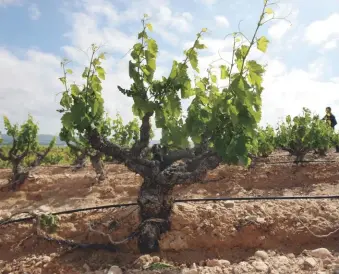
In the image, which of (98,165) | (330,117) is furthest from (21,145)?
(330,117)

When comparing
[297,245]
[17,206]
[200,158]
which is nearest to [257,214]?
[297,245]

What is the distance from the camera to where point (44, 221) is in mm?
6246

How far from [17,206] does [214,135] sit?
7.41 meters

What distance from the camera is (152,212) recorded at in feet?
18.9

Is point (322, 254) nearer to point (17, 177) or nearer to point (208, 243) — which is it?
point (208, 243)

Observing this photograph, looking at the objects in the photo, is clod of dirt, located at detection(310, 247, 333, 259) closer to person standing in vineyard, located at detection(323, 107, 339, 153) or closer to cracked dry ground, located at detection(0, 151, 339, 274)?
cracked dry ground, located at detection(0, 151, 339, 274)

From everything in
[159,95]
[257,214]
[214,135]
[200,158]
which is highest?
[159,95]

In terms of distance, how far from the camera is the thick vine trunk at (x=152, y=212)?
570 centimetres

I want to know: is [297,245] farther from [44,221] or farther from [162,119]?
[44,221]

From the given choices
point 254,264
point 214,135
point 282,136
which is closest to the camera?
point 254,264

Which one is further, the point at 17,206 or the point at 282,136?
the point at 282,136

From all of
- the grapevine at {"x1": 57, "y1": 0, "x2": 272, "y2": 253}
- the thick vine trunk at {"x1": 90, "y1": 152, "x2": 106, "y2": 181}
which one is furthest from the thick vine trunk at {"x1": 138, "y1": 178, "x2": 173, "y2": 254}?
the thick vine trunk at {"x1": 90, "y1": 152, "x2": 106, "y2": 181}

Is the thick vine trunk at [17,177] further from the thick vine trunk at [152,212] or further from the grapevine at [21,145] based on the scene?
the thick vine trunk at [152,212]

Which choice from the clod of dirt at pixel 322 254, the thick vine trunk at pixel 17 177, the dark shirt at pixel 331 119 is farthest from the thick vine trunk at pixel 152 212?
the dark shirt at pixel 331 119
